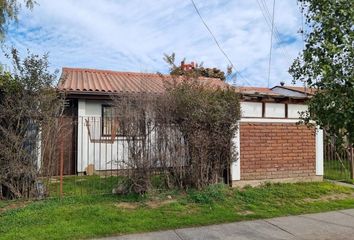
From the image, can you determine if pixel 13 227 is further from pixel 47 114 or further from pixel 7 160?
pixel 47 114

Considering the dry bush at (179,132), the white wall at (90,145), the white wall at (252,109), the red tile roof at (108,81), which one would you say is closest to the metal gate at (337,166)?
the white wall at (252,109)

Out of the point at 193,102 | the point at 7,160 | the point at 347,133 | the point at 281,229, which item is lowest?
the point at 281,229

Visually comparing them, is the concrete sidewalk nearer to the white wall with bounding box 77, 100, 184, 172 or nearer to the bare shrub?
the bare shrub

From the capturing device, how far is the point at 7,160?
7523mm

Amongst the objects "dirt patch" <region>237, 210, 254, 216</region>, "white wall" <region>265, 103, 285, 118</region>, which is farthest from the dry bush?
"white wall" <region>265, 103, 285, 118</region>

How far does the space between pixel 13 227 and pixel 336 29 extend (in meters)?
5.85

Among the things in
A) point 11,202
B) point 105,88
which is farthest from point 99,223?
point 105,88

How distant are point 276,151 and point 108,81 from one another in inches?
306

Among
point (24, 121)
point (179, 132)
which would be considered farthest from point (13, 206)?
point (179, 132)

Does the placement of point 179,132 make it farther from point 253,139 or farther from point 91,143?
point 91,143

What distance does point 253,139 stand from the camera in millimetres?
9883

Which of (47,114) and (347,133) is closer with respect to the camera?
(347,133)

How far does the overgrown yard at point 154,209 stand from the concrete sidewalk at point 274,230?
265 millimetres

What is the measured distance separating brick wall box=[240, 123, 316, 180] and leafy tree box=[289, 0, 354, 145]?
4875 millimetres
